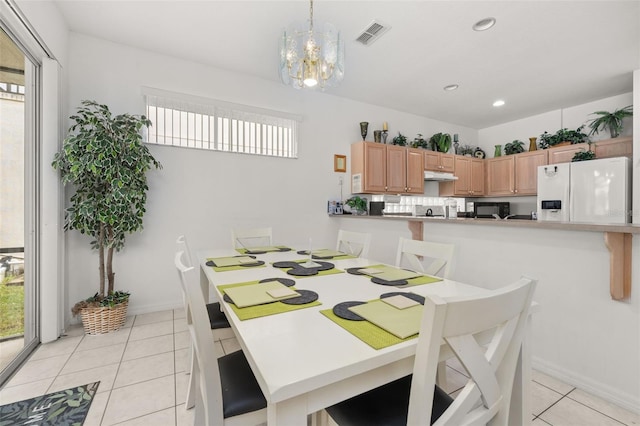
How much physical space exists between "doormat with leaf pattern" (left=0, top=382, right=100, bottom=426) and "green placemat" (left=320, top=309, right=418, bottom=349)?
1652mm

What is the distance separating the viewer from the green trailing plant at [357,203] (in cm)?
434

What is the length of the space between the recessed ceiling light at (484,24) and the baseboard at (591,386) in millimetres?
2915

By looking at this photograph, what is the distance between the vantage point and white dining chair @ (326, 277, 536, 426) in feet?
2.02

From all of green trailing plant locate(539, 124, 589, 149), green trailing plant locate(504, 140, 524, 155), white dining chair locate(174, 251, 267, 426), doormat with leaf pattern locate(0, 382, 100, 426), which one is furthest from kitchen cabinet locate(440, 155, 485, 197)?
doormat with leaf pattern locate(0, 382, 100, 426)

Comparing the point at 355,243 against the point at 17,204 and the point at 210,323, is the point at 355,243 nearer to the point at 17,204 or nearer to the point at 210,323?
the point at 210,323

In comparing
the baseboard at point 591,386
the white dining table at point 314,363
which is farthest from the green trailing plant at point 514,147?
the white dining table at point 314,363

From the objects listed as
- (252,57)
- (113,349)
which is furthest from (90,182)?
(252,57)

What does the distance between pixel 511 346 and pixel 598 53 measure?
400 centimetres

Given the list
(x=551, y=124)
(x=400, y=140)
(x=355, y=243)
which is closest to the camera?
(x=355, y=243)

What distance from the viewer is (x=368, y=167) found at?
4332 mm

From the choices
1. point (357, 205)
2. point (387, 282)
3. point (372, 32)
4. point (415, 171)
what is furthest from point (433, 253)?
point (415, 171)

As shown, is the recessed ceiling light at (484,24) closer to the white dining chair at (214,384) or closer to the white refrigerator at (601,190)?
the white refrigerator at (601,190)

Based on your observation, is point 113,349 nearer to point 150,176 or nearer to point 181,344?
point 181,344

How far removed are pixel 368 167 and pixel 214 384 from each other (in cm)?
382
